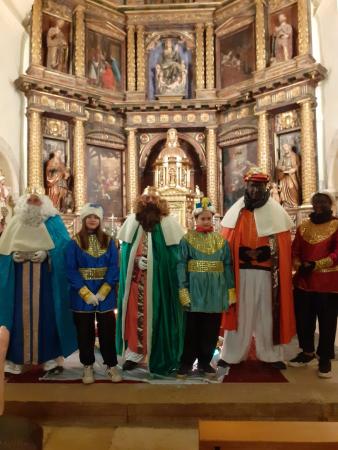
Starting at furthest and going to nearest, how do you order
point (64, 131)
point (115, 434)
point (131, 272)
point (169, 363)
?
point (64, 131)
point (131, 272)
point (169, 363)
point (115, 434)

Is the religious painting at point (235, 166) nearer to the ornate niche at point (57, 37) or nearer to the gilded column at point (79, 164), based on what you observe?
the gilded column at point (79, 164)

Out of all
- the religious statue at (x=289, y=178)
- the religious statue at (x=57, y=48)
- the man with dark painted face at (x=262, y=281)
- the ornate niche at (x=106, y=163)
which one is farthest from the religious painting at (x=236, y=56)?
the man with dark painted face at (x=262, y=281)

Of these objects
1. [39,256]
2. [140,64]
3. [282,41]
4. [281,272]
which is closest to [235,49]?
[282,41]

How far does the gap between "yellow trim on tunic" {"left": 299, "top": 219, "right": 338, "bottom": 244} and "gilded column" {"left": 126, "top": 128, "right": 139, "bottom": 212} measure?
1034 cm

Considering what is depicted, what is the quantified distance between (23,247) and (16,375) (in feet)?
4.03

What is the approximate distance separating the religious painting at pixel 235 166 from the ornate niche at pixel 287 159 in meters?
1.01

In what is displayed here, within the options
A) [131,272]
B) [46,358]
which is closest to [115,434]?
[46,358]

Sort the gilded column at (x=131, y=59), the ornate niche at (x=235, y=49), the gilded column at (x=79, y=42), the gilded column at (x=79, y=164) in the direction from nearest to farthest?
the gilded column at (x=79, y=164)
the gilded column at (x=79, y=42)
the ornate niche at (x=235, y=49)
the gilded column at (x=131, y=59)

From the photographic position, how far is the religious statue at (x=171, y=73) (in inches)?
579

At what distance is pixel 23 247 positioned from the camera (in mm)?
4199

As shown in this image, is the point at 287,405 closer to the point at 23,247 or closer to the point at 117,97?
the point at 23,247

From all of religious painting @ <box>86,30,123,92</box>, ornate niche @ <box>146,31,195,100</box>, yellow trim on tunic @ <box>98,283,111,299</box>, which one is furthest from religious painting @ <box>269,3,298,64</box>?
yellow trim on tunic @ <box>98,283,111,299</box>

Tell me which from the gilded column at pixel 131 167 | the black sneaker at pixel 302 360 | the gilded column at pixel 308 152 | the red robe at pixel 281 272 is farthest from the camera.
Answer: the gilded column at pixel 131 167

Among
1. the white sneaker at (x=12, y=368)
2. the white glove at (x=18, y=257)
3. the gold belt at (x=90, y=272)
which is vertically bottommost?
the white sneaker at (x=12, y=368)
